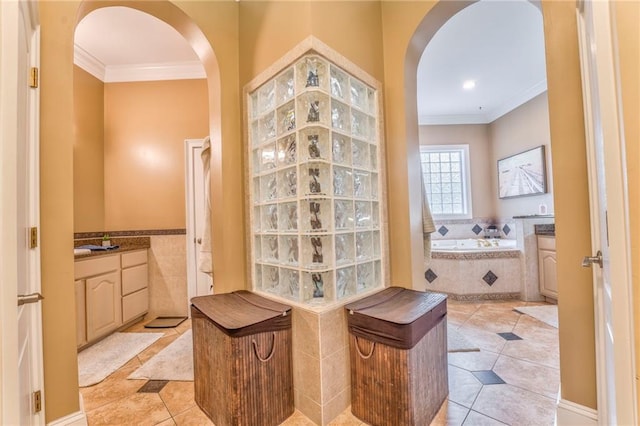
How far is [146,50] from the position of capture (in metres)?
2.92

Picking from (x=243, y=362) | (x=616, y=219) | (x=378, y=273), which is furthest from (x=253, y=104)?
(x=616, y=219)

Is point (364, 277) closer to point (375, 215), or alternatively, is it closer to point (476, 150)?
point (375, 215)

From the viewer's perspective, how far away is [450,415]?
56.2 inches

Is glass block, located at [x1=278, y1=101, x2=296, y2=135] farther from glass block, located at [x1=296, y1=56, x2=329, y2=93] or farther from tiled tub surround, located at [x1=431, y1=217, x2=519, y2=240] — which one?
tiled tub surround, located at [x1=431, y1=217, x2=519, y2=240]

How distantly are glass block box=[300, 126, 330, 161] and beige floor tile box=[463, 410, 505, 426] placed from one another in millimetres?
1547

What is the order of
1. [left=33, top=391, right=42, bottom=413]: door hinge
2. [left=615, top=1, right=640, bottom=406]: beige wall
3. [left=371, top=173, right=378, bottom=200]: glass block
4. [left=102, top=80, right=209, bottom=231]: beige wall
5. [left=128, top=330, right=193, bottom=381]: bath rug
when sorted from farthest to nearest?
[left=102, top=80, right=209, bottom=231]: beige wall, [left=128, top=330, right=193, bottom=381]: bath rug, [left=371, top=173, right=378, bottom=200]: glass block, [left=33, top=391, right=42, bottom=413]: door hinge, [left=615, top=1, right=640, bottom=406]: beige wall

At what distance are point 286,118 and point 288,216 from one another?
1.93 feet

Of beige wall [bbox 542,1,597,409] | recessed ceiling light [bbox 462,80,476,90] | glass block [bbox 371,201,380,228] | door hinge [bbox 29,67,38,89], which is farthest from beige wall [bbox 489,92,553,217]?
door hinge [bbox 29,67,38,89]

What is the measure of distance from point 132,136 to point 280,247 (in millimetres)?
2750

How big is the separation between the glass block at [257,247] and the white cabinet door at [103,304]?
1693 mm

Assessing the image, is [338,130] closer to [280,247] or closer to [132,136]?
[280,247]

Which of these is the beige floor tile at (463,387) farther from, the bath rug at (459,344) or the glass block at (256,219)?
the glass block at (256,219)

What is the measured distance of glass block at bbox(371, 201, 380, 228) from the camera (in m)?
1.77

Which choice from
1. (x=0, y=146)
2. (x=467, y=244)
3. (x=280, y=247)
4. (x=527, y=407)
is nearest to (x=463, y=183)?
(x=467, y=244)
